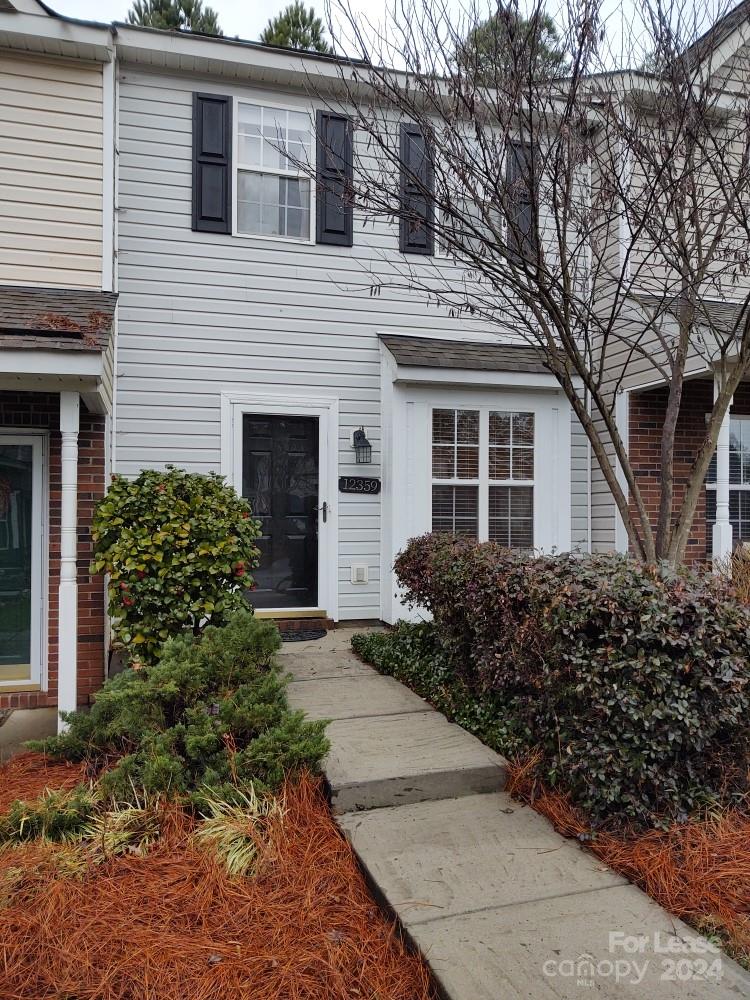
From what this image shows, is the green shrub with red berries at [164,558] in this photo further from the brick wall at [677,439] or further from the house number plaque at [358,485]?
the brick wall at [677,439]

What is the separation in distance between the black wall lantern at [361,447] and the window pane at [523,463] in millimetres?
1410

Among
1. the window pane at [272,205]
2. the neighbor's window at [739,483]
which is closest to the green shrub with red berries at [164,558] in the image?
the window pane at [272,205]

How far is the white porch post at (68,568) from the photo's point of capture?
4.15 meters

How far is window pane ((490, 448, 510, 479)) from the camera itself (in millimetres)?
6539

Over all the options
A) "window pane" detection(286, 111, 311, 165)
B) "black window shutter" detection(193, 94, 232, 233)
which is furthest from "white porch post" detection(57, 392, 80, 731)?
"window pane" detection(286, 111, 311, 165)

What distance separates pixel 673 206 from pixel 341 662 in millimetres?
3711

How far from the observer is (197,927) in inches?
91.0

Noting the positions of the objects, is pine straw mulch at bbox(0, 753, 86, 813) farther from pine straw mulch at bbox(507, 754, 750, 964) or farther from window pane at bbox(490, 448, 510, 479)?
window pane at bbox(490, 448, 510, 479)

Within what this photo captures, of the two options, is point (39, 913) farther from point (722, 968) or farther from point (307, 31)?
point (307, 31)

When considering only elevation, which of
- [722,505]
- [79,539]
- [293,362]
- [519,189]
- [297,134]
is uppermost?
[297,134]

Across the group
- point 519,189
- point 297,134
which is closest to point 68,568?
point 519,189

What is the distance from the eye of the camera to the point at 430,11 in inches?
149

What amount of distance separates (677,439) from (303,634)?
4.30 metres

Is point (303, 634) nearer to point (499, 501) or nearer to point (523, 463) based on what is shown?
point (499, 501)
